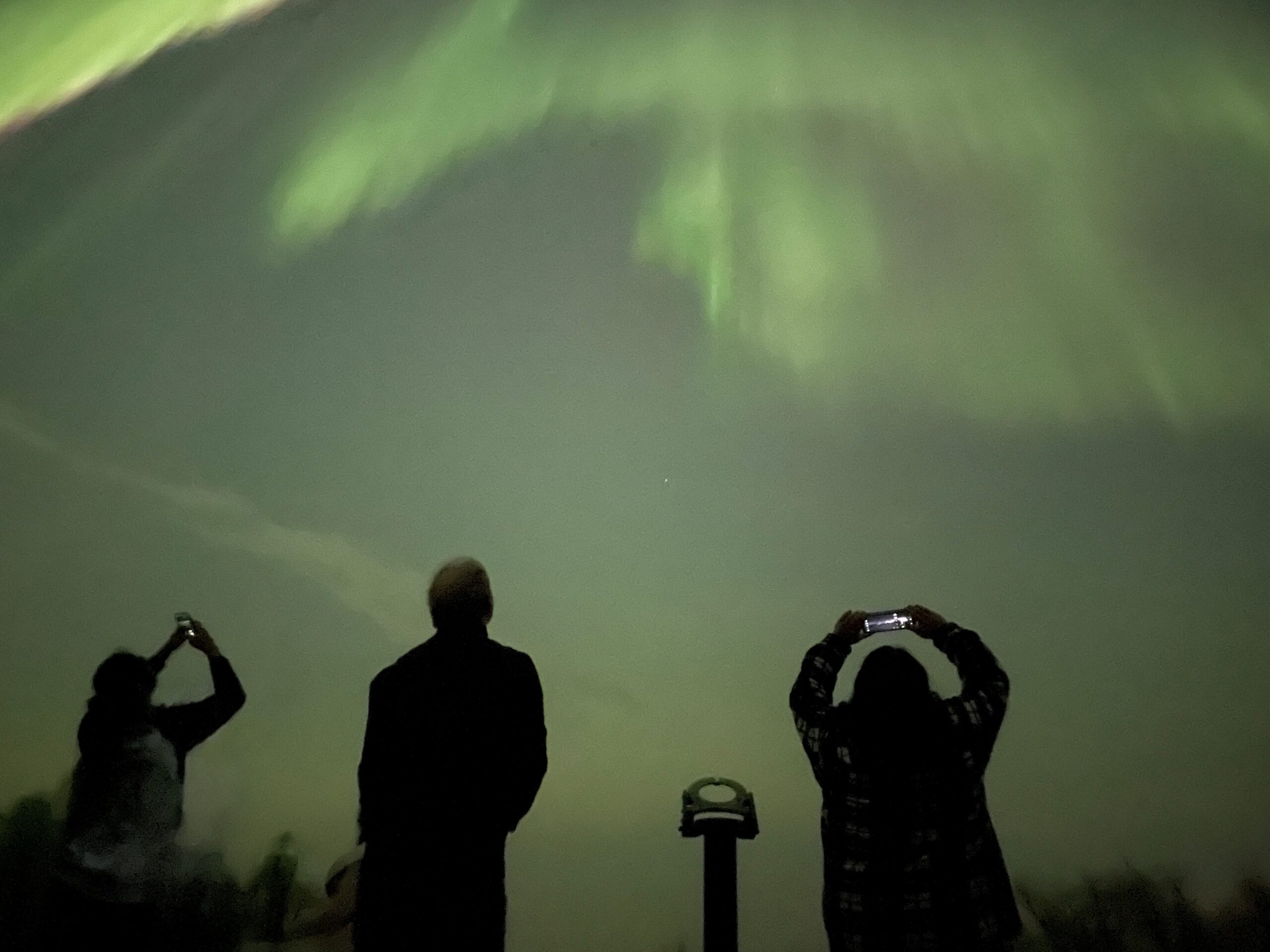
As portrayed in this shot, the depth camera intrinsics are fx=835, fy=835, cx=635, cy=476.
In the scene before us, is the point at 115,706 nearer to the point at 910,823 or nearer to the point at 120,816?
the point at 120,816

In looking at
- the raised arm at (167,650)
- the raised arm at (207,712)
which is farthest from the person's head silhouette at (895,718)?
the raised arm at (167,650)

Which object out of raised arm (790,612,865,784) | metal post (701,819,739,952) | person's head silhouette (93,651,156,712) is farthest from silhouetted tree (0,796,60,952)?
raised arm (790,612,865,784)

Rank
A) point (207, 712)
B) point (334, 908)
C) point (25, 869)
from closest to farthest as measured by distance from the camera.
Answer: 1. point (207, 712)
2. point (334, 908)
3. point (25, 869)

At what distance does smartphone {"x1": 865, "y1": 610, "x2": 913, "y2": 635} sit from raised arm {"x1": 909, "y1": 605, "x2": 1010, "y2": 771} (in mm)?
41

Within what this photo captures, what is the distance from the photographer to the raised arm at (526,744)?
974mm

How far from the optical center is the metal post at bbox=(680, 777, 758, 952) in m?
1.12

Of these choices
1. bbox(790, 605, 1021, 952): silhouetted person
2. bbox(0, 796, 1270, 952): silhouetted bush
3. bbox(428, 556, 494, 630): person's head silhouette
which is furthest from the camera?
bbox(0, 796, 1270, 952): silhouetted bush

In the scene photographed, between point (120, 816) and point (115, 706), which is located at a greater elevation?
point (115, 706)

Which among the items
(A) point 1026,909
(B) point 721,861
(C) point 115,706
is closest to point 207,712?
(C) point 115,706

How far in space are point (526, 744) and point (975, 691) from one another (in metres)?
0.54

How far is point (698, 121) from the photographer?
1928mm

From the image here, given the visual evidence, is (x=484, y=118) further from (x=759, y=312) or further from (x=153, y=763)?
(x=153, y=763)

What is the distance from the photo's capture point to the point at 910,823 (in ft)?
3.03

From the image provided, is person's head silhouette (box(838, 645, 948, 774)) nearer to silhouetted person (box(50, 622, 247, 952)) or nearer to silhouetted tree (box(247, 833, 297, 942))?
silhouetted person (box(50, 622, 247, 952))
